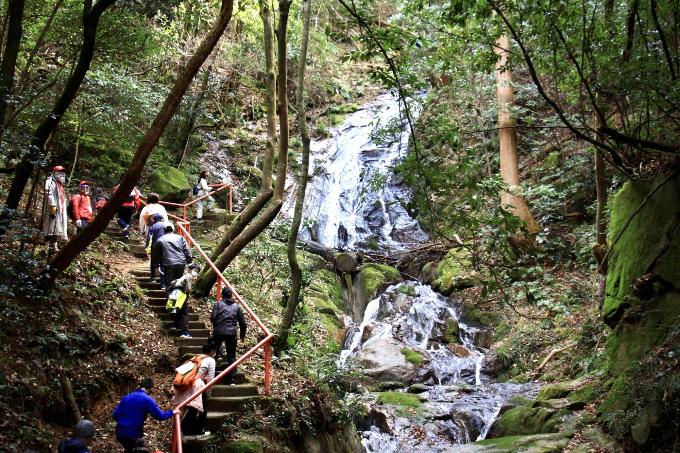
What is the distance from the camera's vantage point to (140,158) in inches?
266

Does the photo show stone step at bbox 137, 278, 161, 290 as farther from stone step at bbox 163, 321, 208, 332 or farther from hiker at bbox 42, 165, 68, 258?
hiker at bbox 42, 165, 68, 258

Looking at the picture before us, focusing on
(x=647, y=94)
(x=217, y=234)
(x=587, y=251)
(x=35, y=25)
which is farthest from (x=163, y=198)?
(x=647, y=94)

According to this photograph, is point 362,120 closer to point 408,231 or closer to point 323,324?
point 408,231

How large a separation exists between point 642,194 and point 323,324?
28.8 feet

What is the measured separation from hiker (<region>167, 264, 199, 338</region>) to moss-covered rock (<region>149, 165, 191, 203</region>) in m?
7.89

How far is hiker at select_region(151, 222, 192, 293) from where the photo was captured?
31.0 ft

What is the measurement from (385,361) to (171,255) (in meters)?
6.84

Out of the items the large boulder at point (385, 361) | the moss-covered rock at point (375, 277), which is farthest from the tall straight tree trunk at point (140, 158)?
the moss-covered rock at point (375, 277)

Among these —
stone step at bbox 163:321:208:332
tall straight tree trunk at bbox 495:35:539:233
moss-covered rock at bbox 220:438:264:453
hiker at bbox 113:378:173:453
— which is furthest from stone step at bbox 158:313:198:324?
tall straight tree trunk at bbox 495:35:539:233

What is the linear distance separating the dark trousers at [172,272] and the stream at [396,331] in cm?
361

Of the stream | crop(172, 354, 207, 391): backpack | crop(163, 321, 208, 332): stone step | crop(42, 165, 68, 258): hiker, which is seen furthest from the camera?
the stream

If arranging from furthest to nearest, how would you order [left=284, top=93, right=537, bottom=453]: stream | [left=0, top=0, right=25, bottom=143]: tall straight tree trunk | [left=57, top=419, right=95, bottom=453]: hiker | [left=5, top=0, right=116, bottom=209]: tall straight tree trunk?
[left=284, top=93, right=537, bottom=453]: stream, [left=5, top=0, right=116, bottom=209]: tall straight tree trunk, [left=0, top=0, right=25, bottom=143]: tall straight tree trunk, [left=57, top=419, right=95, bottom=453]: hiker

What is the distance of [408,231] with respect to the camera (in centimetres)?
2223

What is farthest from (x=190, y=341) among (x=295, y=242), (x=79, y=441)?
(x=79, y=441)
